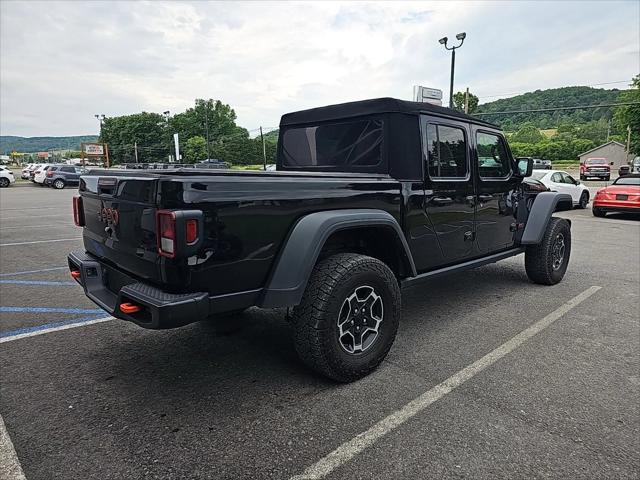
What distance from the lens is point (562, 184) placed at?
14930mm

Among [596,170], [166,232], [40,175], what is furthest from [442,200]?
[596,170]

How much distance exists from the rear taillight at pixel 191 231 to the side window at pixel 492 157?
3.07 meters

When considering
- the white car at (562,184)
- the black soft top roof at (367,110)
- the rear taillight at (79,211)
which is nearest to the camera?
the rear taillight at (79,211)

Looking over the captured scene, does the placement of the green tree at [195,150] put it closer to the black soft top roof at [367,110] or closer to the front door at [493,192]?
the black soft top roof at [367,110]

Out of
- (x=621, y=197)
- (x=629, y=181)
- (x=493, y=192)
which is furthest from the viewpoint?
(x=629, y=181)

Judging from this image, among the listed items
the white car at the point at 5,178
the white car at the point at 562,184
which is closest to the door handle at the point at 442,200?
the white car at the point at 562,184

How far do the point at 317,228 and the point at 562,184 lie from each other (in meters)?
15.1

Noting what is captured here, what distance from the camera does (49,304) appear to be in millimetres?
4480

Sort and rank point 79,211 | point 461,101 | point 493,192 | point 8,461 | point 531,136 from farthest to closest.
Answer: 1. point 531,136
2. point 461,101
3. point 493,192
4. point 79,211
5. point 8,461

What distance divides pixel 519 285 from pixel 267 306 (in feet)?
13.2

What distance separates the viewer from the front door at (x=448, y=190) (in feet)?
11.7

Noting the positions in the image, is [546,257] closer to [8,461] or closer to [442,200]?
[442,200]

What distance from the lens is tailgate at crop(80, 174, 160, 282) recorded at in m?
2.27

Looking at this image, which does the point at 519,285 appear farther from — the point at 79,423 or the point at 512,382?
the point at 79,423
